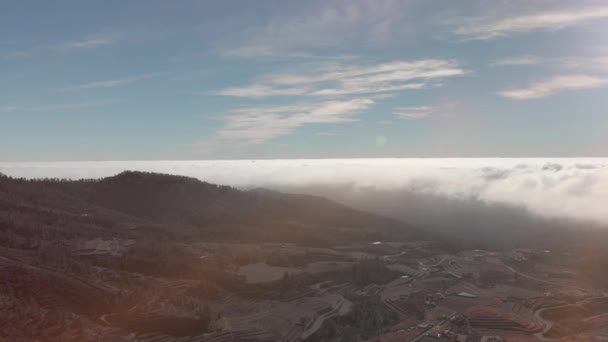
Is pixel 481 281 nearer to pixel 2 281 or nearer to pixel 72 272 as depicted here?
pixel 72 272

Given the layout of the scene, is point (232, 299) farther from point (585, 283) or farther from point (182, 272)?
point (585, 283)

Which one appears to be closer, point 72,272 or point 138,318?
point 138,318

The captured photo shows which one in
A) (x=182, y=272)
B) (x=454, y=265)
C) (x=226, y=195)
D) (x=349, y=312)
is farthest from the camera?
(x=226, y=195)

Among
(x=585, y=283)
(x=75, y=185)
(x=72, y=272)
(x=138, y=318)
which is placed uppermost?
(x=75, y=185)

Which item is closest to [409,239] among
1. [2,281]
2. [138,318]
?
[138,318]

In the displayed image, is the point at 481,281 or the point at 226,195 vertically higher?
the point at 226,195

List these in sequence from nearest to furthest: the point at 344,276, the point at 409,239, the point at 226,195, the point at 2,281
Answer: the point at 2,281, the point at 344,276, the point at 409,239, the point at 226,195

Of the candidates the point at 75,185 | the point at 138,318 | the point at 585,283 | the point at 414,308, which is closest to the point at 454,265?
the point at 585,283
